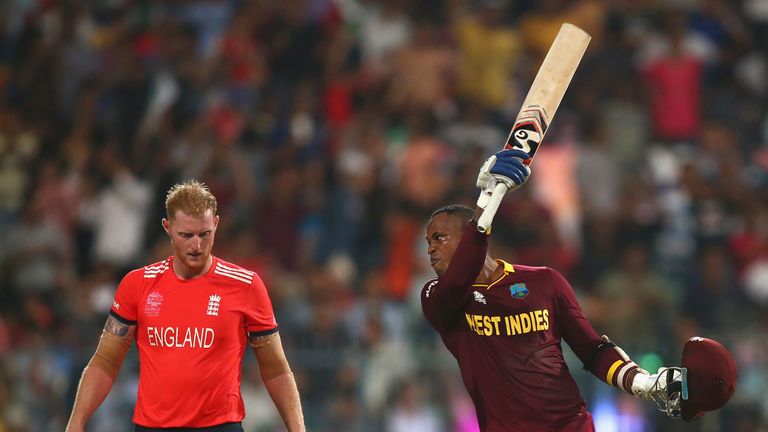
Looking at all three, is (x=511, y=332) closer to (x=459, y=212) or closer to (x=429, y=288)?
(x=429, y=288)

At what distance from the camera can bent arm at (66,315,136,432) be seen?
8.12m

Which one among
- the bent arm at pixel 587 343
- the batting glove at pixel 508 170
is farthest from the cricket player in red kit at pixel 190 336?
the bent arm at pixel 587 343

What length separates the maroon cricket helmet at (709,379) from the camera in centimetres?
769

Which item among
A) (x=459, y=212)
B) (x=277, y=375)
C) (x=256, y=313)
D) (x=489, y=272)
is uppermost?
(x=459, y=212)

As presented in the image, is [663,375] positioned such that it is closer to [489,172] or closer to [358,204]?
[489,172]

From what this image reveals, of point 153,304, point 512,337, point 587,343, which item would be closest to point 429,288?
point 512,337

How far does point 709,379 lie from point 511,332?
117 cm

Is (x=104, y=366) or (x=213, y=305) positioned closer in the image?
(x=213, y=305)

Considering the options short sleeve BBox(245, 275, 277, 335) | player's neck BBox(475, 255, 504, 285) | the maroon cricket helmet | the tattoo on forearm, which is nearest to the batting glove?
player's neck BBox(475, 255, 504, 285)

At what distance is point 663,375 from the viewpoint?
7.91 meters

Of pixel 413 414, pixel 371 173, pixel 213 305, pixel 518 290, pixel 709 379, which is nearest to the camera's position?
pixel 709 379

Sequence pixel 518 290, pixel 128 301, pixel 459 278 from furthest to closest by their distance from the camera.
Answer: pixel 518 290 → pixel 128 301 → pixel 459 278

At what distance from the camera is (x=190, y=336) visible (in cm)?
798

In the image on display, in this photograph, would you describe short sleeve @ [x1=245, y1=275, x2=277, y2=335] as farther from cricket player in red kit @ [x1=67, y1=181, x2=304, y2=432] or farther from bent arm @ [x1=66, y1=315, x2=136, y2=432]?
bent arm @ [x1=66, y1=315, x2=136, y2=432]
